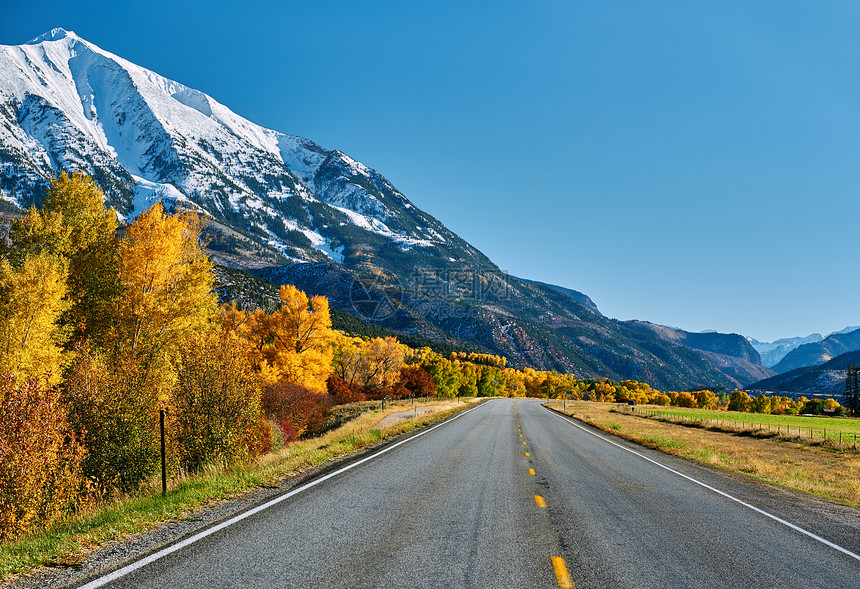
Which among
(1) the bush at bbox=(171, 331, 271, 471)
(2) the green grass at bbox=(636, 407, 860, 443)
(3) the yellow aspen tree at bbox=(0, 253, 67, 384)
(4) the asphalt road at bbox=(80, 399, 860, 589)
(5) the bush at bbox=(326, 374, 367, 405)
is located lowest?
(2) the green grass at bbox=(636, 407, 860, 443)

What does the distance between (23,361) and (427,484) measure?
19794mm

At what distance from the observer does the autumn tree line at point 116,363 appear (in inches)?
485

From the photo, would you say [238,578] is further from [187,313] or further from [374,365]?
[374,365]

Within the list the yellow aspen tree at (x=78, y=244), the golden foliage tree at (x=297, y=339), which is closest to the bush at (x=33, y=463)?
the yellow aspen tree at (x=78, y=244)

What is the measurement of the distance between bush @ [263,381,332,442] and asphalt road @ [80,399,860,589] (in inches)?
918

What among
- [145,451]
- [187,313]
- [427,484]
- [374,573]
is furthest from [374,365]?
[374,573]

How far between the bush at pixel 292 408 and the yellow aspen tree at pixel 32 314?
12057mm

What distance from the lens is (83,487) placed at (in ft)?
45.3

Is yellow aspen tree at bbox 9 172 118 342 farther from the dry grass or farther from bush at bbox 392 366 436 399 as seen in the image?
bush at bbox 392 366 436 399

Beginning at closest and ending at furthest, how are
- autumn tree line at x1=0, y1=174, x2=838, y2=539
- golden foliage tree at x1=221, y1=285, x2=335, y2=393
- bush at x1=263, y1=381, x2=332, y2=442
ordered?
autumn tree line at x1=0, y1=174, x2=838, y2=539, bush at x1=263, y1=381, x2=332, y2=442, golden foliage tree at x1=221, y1=285, x2=335, y2=393

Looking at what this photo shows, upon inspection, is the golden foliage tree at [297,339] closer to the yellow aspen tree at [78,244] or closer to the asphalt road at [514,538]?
the yellow aspen tree at [78,244]

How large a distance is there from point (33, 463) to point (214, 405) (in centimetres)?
→ 435

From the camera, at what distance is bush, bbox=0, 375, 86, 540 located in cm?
1085

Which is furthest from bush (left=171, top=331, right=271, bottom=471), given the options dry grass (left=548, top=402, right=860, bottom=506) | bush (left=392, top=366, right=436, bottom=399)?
bush (left=392, top=366, right=436, bottom=399)
